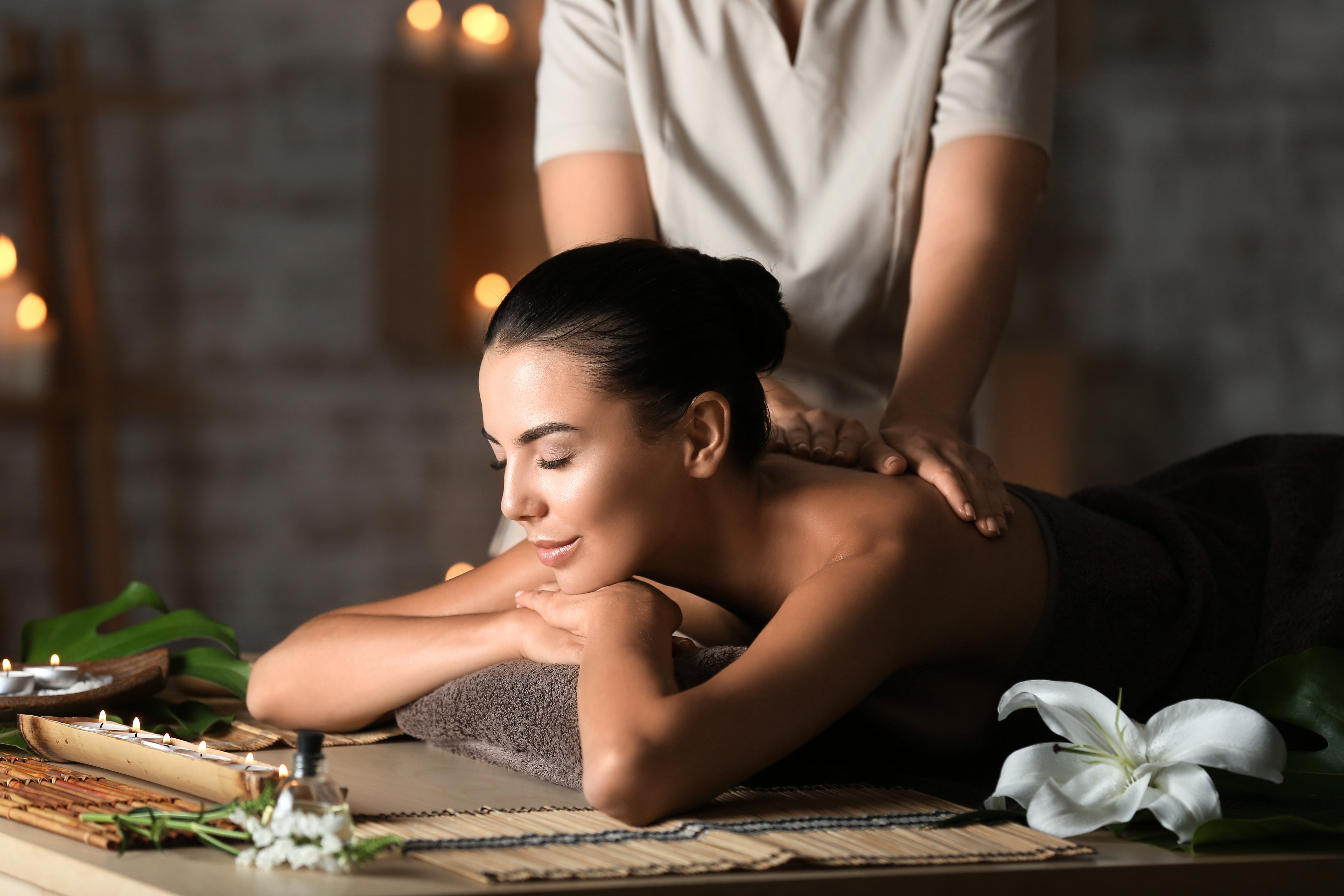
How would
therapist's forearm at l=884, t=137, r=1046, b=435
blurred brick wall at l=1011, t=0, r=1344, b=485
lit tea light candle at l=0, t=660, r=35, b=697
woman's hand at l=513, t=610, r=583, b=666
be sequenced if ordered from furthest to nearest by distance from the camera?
blurred brick wall at l=1011, t=0, r=1344, b=485 → therapist's forearm at l=884, t=137, r=1046, b=435 → lit tea light candle at l=0, t=660, r=35, b=697 → woman's hand at l=513, t=610, r=583, b=666

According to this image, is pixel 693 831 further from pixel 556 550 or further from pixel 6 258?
pixel 6 258

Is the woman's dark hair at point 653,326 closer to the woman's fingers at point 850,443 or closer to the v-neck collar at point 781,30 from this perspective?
the woman's fingers at point 850,443

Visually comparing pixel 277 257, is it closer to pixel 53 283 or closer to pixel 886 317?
pixel 53 283

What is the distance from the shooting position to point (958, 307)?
131 centimetres

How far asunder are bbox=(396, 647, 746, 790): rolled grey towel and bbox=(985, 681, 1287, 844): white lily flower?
23 centimetres

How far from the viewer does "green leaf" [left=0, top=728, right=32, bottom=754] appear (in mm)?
1029

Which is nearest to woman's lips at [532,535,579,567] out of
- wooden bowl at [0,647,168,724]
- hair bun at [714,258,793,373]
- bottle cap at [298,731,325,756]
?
hair bun at [714,258,793,373]

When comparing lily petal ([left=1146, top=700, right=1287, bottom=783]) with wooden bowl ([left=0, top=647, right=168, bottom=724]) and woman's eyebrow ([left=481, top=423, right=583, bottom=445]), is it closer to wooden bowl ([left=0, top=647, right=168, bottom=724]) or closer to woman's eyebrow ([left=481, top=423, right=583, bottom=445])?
woman's eyebrow ([left=481, top=423, right=583, bottom=445])

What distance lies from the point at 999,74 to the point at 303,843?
1.08m

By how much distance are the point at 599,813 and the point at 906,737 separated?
0.28 metres

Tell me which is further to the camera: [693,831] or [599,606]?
[599,606]

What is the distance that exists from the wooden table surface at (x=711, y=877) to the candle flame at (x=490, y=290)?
2768 millimetres

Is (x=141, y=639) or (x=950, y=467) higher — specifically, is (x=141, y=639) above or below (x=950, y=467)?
below

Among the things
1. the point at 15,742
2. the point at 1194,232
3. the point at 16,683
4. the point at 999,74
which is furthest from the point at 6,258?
the point at 1194,232
